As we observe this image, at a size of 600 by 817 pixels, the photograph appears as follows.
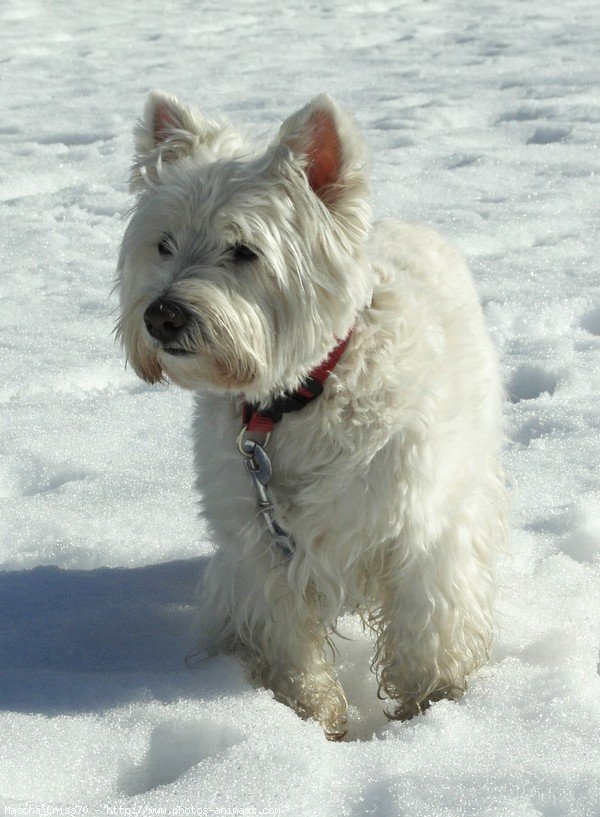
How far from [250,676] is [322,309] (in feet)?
3.67

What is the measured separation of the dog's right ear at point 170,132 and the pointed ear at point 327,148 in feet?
1.03

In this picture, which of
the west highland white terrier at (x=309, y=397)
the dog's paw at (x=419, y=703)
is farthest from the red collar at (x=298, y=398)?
the dog's paw at (x=419, y=703)

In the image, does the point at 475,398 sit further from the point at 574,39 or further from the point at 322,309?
the point at 574,39

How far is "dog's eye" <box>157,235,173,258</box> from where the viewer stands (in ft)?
9.14

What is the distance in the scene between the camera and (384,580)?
116 inches

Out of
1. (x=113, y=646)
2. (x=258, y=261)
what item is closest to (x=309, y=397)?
(x=258, y=261)

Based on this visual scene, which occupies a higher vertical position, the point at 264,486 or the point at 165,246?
the point at 165,246

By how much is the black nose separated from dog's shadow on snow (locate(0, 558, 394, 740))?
1.02m

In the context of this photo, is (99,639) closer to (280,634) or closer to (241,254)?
(280,634)

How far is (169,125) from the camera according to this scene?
2.99m

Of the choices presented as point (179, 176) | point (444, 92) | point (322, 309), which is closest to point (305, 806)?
point (322, 309)

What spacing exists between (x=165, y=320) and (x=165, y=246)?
304 mm

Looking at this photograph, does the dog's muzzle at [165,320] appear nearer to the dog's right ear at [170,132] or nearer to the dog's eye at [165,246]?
the dog's eye at [165,246]

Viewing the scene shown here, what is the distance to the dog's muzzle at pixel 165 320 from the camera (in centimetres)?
258
